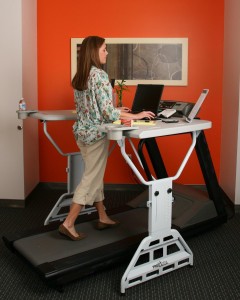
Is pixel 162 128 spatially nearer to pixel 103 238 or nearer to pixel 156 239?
pixel 156 239

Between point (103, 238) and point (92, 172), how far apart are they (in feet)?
1.63

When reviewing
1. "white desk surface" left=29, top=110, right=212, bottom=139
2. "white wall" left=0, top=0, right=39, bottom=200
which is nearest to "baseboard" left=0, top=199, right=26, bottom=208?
"white wall" left=0, top=0, right=39, bottom=200

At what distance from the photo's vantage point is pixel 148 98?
3328mm

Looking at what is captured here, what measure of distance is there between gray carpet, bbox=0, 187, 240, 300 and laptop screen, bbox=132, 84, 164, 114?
3.78ft

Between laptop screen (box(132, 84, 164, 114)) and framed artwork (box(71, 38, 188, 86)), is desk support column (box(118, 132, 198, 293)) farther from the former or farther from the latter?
framed artwork (box(71, 38, 188, 86))

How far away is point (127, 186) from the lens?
4.95 metres

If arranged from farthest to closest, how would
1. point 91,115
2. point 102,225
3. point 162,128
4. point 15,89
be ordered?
point 15,89 → point 102,225 → point 91,115 → point 162,128

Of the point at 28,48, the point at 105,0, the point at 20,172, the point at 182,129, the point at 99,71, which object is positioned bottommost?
the point at 20,172

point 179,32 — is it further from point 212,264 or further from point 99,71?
point 212,264

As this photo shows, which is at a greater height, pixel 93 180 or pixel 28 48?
pixel 28 48

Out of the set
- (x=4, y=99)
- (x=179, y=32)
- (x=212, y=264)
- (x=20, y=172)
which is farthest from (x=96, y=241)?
(x=179, y=32)

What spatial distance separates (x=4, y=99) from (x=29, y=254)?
1.89 m

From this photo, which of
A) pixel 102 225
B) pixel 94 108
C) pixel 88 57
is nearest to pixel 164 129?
pixel 94 108

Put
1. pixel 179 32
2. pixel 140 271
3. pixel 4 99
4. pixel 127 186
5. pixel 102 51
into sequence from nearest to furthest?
pixel 140 271 < pixel 102 51 < pixel 4 99 < pixel 179 32 < pixel 127 186
